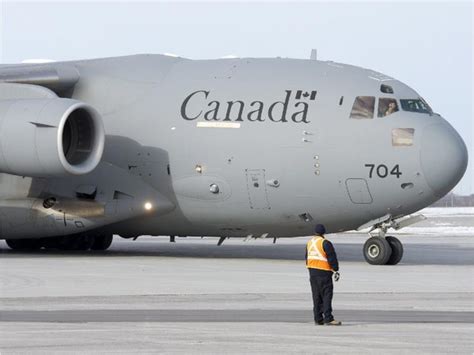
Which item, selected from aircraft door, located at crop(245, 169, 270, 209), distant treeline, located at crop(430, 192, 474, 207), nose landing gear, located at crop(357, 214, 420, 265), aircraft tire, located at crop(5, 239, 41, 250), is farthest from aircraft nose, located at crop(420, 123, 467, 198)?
distant treeline, located at crop(430, 192, 474, 207)

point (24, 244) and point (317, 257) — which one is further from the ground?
point (317, 257)

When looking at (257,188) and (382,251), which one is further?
(257,188)

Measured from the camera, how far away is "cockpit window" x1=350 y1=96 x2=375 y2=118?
2689cm

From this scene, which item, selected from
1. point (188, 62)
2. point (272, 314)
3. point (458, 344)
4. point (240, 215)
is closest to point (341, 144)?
point (240, 215)

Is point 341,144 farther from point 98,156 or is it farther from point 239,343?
point 239,343

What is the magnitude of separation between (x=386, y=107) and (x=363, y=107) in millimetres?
513

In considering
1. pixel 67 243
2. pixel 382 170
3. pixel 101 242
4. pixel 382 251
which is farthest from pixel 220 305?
pixel 101 242

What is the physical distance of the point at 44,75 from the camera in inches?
1150

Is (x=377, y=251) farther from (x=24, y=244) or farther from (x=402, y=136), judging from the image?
(x=24, y=244)

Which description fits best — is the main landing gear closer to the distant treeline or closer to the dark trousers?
the dark trousers

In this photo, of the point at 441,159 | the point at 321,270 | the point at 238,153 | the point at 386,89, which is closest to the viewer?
the point at 321,270

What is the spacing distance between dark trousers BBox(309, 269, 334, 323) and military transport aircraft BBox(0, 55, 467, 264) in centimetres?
1058

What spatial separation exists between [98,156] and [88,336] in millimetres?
14095

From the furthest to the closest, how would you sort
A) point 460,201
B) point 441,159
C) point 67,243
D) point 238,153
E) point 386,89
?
A: point 460,201, point 67,243, point 238,153, point 386,89, point 441,159
